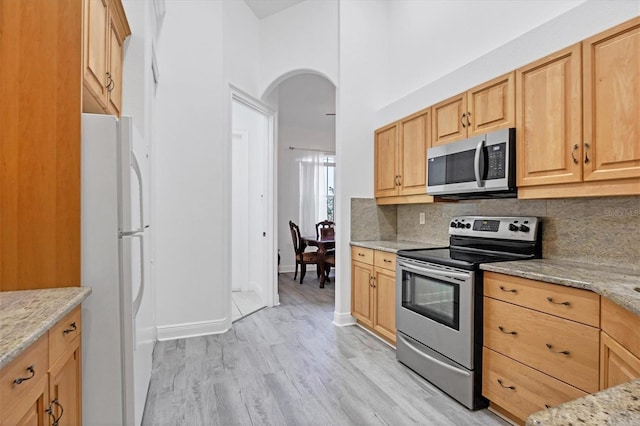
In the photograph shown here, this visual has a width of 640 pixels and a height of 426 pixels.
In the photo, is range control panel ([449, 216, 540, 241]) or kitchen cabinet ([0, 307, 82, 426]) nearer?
kitchen cabinet ([0, 307, 82, 426])

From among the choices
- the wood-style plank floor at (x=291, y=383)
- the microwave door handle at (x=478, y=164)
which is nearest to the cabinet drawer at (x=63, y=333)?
the wood-style plank floor at (x=291, y=383)

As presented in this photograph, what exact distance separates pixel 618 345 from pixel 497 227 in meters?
1.27

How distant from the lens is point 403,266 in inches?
112

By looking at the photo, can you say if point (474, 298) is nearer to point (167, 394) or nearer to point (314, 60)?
point (167, 394)

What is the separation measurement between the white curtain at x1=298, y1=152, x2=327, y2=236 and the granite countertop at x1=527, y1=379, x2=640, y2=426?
6703 millimetres

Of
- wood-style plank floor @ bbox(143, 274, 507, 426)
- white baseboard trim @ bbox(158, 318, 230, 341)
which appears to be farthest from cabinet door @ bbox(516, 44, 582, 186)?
white baseboard trim @ bbox(158, 318, 230, 341)

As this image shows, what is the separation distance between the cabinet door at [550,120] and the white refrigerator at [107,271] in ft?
7.24

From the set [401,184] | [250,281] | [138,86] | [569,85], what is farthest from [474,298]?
[250,281]

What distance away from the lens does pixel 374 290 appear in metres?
3.42

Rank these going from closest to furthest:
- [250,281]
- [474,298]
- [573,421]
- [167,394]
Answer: [573,421], [474,298], [167,394], [250,281]

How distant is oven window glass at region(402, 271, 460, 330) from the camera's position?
230 cm

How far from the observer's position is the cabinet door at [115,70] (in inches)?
84.5

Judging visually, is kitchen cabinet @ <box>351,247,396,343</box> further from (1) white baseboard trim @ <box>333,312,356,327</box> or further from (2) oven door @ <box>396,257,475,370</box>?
(2) oven door @ <box>396,257,475,370</box>

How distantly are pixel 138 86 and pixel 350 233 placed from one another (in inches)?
91.4
